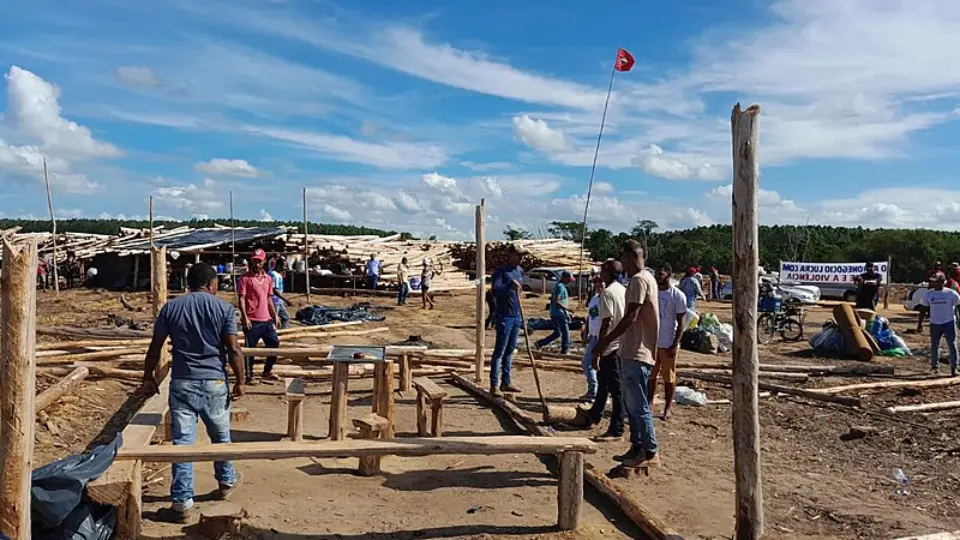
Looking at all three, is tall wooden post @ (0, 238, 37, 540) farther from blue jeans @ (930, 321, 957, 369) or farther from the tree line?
the tree line

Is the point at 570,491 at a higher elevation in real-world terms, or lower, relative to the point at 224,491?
higher

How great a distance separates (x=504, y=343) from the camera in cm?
1027

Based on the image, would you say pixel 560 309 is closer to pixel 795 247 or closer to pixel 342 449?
pixel 342 449

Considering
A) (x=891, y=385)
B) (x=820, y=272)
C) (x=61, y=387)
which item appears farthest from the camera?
(x=820, y=272)

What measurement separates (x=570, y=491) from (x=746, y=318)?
170cm

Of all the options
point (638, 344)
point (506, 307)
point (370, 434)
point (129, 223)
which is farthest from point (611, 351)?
point (129, 223)

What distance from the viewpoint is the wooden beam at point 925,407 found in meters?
10.2

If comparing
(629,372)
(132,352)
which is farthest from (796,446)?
(132,352)

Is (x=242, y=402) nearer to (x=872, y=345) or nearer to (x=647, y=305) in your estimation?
(x=647, y=305)

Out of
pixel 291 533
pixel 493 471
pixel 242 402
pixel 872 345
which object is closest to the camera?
pixel 291 533

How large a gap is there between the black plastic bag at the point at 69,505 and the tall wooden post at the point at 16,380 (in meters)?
0.28

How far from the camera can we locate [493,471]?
6980mm

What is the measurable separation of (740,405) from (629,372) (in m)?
1.62

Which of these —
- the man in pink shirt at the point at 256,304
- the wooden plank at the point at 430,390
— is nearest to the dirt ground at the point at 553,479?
the wooden plank at the point at 430,390
